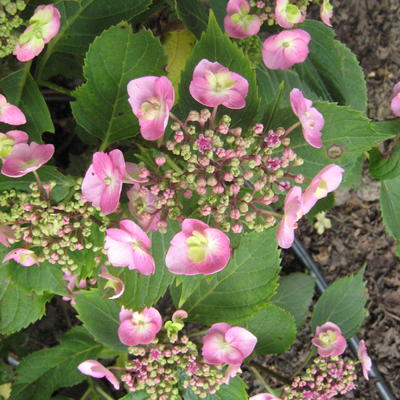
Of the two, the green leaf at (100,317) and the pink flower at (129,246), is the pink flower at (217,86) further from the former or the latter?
the green leaf at (100,317)

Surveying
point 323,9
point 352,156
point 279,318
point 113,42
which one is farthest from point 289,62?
point 279,318

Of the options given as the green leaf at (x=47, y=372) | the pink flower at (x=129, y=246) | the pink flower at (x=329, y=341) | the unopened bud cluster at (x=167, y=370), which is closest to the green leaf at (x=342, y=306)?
the pink flower at (x=329, y=341)

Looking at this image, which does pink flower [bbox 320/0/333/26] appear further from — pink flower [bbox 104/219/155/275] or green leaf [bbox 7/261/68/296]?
green leaf [bbox 7/261/68/296]

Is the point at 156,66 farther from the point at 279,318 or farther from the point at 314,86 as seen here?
the point at 279,318

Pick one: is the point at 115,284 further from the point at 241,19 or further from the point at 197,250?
the point at 241,19

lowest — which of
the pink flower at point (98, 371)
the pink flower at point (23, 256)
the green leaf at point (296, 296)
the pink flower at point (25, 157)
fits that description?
the green leaf at point (296, 296)

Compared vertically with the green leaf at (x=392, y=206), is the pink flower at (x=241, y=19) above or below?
above

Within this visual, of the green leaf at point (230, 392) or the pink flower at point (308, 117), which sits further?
the green leaf at point (230, 392)

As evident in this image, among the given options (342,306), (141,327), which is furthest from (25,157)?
(342,306)
